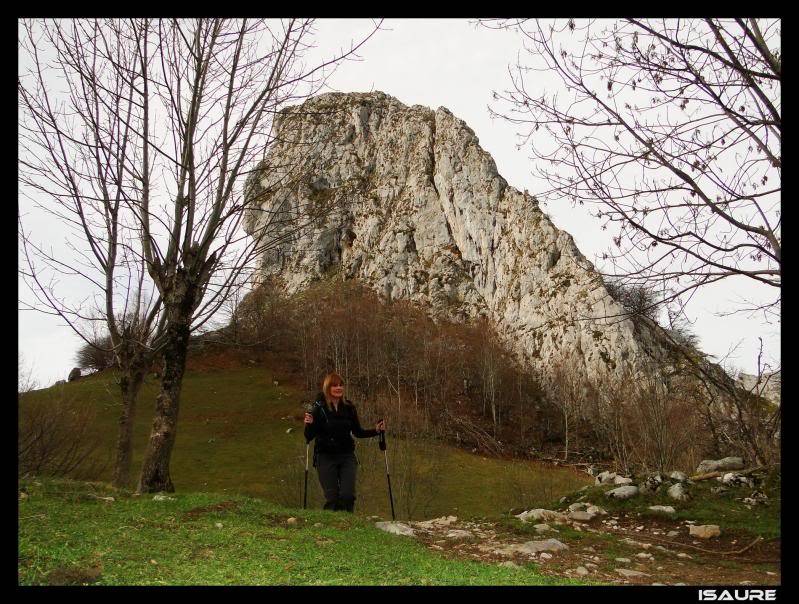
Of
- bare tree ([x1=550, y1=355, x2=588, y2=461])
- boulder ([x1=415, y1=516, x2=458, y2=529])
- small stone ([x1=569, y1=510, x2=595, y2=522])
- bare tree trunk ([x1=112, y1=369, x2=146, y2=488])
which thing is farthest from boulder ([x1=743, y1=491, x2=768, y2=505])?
bare tree ([x1=550, y1=355, x2=588, y2=461])

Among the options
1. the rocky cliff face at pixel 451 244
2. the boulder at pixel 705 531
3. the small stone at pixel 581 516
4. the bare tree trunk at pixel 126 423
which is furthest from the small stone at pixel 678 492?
the rocky cliff face at pixel 451 244

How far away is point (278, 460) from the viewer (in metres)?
31.4

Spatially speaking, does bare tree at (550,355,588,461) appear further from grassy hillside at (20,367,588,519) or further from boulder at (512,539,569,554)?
boulder at (512,539,569,554)

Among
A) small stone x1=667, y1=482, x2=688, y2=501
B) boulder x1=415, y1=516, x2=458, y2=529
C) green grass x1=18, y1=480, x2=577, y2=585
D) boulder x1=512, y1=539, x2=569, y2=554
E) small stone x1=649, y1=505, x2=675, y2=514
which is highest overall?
green grass x1=18, y1=480, x2=577, y2=585

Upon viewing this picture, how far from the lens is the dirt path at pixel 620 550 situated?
198 inches

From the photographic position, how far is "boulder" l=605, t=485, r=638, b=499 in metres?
8.32

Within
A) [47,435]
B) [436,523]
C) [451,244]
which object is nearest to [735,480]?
[436,523]

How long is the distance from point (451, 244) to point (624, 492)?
71184 millimetres

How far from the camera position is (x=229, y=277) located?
8.94 meters

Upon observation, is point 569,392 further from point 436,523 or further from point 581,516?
point 436,523

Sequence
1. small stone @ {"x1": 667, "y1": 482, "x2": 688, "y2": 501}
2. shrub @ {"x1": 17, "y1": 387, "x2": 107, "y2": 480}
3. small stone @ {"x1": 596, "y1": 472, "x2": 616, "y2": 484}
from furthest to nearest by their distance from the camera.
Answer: shrub @ {"x1": 17, "y1": 387, "x2": 107, "y2": 480}
small stone @ {"x1": 596, "y1": 472, "x2": 616, "y2": 484}
small stone @ {"x1": 667, "y1": 482, "x2": 688, "y2": 501}

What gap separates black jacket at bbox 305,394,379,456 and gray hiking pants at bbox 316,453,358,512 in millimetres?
117

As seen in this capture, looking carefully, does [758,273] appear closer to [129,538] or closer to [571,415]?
[129,538]
